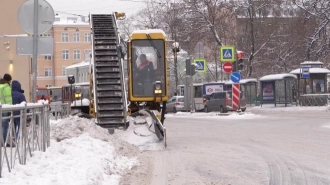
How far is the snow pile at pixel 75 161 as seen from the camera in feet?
27.6

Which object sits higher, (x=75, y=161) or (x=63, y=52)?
(x=63, y=52)

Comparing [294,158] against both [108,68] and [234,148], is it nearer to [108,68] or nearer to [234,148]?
[234,148]

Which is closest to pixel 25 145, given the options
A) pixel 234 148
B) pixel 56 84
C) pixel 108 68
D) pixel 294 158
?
pixel 294 158

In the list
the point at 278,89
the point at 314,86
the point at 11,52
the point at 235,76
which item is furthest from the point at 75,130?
the point at 278,89

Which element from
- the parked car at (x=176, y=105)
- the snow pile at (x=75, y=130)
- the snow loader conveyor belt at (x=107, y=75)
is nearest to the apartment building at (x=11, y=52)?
the parked car at (x=176, y=105)

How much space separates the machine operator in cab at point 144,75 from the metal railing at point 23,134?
281 inches

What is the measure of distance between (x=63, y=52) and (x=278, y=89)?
47.6 meters

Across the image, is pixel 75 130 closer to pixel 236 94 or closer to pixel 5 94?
pixel 5 94

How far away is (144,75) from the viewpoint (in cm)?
1894

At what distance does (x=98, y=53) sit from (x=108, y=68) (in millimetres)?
695

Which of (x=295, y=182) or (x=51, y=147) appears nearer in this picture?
(x=295, y=182)

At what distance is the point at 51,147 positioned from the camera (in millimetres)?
11789

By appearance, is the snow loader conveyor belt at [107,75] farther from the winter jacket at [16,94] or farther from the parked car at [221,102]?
the parked car at [221,102]

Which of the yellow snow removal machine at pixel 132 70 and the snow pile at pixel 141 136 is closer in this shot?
the snow pile at pixel 141 136
